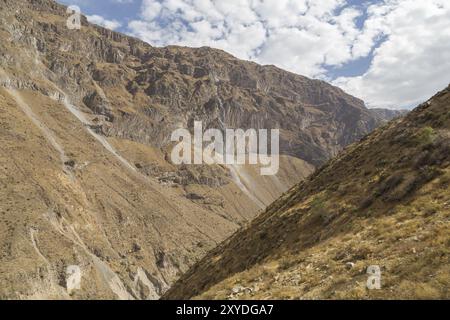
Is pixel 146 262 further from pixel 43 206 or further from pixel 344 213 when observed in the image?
pixel 344 213

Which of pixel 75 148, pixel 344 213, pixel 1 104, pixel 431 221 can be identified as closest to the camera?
pixel 431 221

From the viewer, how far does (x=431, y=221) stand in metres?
16.5

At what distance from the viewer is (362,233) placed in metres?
18.7

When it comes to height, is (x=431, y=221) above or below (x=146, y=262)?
above

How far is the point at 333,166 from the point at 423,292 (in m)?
20.0

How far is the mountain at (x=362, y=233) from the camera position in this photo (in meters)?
14.2

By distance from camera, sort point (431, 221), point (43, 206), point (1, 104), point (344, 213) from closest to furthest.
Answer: point (431, 221) < point (344, 213) < point (43, 206) < point (1, 104)

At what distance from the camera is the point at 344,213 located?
2188 centimetres

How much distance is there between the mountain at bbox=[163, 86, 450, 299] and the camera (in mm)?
14227

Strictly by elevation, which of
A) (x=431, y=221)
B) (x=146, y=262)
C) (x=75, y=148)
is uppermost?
(x=75, y=148)

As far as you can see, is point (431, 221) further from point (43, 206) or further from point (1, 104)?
point (1, 104)
